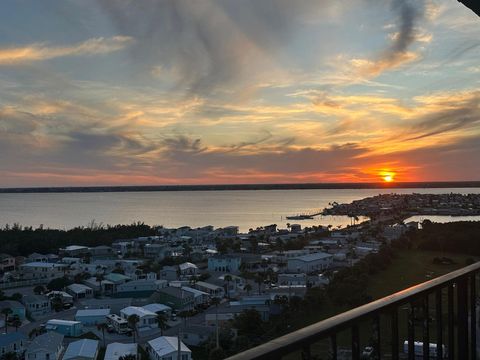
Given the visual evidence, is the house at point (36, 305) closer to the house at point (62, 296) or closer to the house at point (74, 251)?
the house at point (62, 296)

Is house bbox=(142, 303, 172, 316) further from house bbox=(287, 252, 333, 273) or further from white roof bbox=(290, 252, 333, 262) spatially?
white roof bbox=(290, 252, 333, 262)

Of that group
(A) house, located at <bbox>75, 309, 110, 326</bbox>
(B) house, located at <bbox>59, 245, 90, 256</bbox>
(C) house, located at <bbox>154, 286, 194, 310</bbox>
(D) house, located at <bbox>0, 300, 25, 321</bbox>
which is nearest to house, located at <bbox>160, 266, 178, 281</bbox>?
(C) house, located at <bbox>154, 286, 194, 310</bbox>

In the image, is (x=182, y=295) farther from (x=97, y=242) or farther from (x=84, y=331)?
(x=97, y=242)

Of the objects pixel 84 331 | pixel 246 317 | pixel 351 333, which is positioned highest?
pixel 351 333

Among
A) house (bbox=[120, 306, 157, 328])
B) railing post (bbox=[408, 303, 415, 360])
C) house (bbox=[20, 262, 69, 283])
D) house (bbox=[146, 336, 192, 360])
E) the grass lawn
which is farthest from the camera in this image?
house (bbox=[20, 262, 69, 283])

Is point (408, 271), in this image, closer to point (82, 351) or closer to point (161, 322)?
point (161, 322)

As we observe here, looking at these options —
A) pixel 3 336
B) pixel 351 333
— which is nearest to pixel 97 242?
pixel 3 336
